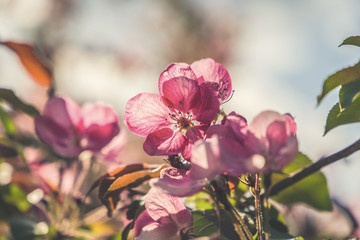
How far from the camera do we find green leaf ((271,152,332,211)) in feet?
3.09

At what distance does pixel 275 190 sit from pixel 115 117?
0.57 meters

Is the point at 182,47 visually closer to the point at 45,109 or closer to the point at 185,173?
the point at 45,109

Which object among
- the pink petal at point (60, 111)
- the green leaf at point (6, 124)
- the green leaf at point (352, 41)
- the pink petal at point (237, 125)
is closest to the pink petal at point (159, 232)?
the pink petal at point (237, 125)

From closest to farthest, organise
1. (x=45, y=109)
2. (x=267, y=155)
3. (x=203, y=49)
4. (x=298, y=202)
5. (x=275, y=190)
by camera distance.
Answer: (x=267, y=155)
(x=275, y=190)
(x=298, y=202)
(x=45, y=109)
(x=203, y=49)

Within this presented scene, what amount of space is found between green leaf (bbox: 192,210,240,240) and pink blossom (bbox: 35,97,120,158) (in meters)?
0.50

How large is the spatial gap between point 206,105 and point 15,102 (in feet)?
2.10

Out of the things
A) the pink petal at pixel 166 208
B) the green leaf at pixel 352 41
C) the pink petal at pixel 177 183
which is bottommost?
the pink petal at pixel 166 208

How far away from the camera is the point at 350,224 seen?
3.96 feet

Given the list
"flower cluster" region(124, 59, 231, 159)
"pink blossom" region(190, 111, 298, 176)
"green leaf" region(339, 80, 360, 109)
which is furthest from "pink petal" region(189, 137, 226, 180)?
"green leaf" region(339, 80, 360, 109)

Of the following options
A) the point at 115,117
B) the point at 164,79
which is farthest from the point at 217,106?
the point at 115,117

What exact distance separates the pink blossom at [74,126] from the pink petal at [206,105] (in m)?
0.52

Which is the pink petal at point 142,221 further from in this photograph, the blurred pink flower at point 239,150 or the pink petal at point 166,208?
the blurred pink flower at point 239,150

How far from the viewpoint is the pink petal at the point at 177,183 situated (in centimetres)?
54

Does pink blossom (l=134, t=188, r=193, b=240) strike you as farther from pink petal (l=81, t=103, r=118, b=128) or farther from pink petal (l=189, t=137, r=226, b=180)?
pink petal (l=81, t=103, r=118, b=128)
